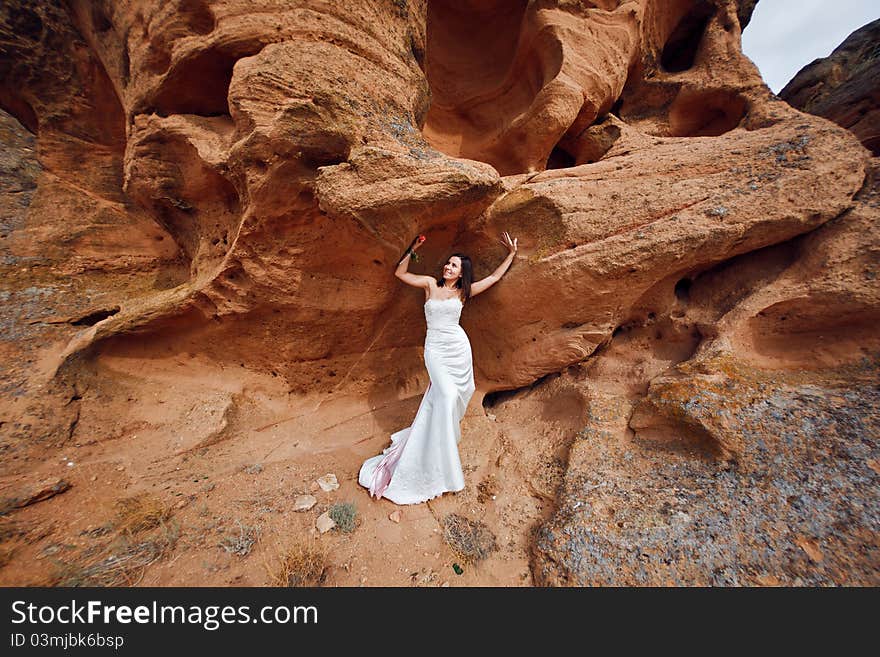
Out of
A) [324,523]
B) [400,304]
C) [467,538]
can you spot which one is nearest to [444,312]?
[400,304]

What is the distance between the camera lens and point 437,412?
8.22 feet

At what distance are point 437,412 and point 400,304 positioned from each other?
1.36m

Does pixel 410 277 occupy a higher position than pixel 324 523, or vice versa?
pixel 410 277

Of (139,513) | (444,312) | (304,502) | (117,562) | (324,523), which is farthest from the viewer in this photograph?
(444,312)

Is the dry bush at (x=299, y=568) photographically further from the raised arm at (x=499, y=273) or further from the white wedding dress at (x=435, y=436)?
the raised arm at (x=499, y=273)

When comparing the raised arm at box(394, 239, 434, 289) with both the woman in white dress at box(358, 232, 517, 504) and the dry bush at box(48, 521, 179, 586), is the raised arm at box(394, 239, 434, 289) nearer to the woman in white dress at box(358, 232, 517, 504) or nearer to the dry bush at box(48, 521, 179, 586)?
the woman in white dress at box(358, 232, 517, 504)

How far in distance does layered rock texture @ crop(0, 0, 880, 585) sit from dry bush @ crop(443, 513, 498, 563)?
4.0 inches

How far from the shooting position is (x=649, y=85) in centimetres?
398

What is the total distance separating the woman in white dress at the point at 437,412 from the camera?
2355 millimetres

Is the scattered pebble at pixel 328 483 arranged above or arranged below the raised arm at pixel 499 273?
below

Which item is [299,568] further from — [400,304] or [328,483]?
[400,304]

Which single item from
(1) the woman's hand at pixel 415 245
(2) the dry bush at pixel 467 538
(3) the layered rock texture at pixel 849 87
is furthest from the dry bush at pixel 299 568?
(3) the layered rock texture at pixel 849 87

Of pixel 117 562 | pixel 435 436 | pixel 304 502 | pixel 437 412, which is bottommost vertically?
pixel 117 562

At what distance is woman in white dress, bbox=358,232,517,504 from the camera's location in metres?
2.36
